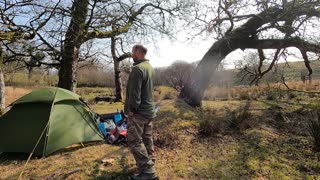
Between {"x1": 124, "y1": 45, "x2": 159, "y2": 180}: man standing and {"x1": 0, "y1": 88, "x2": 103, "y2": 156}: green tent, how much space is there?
2.21 meters

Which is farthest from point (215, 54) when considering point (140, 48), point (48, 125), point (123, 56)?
point (123, 56)

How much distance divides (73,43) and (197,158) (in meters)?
5.82

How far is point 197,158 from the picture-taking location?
5.93m

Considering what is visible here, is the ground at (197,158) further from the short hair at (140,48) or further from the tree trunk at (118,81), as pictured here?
the tree trunk at (118,81)

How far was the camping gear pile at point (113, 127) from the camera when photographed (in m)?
6.78

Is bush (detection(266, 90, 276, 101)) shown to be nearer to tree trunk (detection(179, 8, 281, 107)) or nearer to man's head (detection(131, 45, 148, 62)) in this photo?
tree trunk (detection(179, 8, 281, 107))

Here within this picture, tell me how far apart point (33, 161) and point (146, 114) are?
2.61 meters

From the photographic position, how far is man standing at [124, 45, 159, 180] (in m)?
4.66

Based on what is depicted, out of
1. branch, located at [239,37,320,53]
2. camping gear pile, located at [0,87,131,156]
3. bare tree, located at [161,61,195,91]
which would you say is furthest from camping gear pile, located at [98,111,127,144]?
branch, located at [239,37,320,53]

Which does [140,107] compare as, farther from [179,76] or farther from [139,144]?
[179,76]

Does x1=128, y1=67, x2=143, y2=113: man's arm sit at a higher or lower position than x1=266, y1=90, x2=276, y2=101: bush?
higher

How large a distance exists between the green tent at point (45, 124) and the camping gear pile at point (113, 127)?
30cm

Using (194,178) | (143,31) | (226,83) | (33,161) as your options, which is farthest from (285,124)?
(226,83)

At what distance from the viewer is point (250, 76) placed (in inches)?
517
